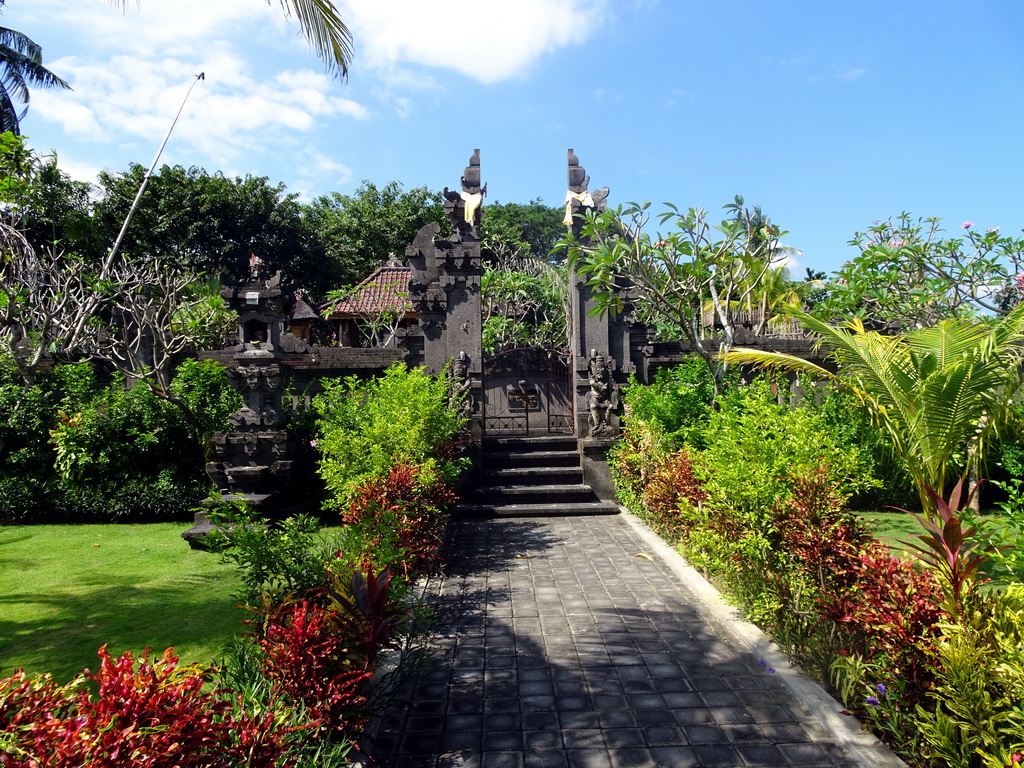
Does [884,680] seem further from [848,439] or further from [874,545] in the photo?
[848,439]

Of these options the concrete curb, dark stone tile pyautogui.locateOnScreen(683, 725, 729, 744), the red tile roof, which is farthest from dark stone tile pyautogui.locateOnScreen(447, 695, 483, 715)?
the red tile roof

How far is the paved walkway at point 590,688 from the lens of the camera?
3359 mm

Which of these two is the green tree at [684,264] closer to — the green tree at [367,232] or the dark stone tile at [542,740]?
the dark stone tile at [542,740]

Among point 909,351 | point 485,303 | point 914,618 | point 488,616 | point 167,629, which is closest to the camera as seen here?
point 914,618

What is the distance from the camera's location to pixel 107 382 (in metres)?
12.3

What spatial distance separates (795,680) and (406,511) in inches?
138

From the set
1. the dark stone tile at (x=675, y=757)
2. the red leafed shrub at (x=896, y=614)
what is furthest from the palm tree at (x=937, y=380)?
the dark stone tile at (x=675, y=757)

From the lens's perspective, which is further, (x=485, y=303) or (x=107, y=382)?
(x=485, y=303)

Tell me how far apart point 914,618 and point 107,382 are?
542 inches

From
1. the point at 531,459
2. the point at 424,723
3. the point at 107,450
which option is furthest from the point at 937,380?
the point at 107,450

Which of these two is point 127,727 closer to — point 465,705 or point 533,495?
point 465,705

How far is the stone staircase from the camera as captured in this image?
9.80 metres

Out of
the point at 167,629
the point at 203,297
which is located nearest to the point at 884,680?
the point at 167,629

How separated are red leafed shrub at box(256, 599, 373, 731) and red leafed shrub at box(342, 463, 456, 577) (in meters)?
1.60
